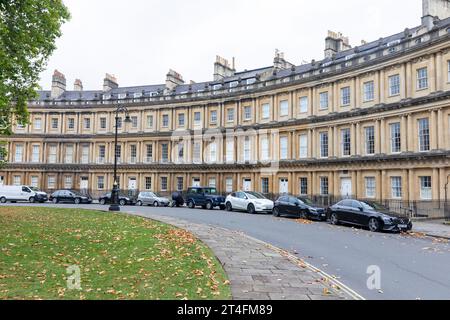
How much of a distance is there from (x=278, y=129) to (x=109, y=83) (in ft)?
104

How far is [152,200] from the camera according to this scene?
38906mm

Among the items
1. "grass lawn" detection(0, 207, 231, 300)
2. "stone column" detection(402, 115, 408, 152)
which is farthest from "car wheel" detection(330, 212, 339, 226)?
"stone column" detection(402, 115, 408, 152)

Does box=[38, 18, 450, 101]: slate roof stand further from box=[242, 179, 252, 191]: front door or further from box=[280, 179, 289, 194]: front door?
box=[242, 179, 252, 191]: front door

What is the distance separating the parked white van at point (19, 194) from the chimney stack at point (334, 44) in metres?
34.5

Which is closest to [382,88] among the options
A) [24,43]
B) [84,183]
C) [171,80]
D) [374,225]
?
[374,225]

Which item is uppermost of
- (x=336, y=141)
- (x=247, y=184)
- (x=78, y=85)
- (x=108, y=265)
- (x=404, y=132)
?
(x=78, y=85)

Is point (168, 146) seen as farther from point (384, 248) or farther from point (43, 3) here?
point (384, 248)

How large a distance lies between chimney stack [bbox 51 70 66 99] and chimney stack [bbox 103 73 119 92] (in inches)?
278

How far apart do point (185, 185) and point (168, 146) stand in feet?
20.4

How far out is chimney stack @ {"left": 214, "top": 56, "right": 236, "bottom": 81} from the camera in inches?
2035

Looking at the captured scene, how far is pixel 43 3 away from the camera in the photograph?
15.0m

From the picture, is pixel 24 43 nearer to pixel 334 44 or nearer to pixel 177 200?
pixel 177 200

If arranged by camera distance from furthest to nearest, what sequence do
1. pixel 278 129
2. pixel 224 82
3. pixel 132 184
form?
1. pixel 132 184
2. pixel 224 82
3. pixel 278 129

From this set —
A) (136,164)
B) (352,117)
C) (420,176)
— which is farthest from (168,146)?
(420,176)
